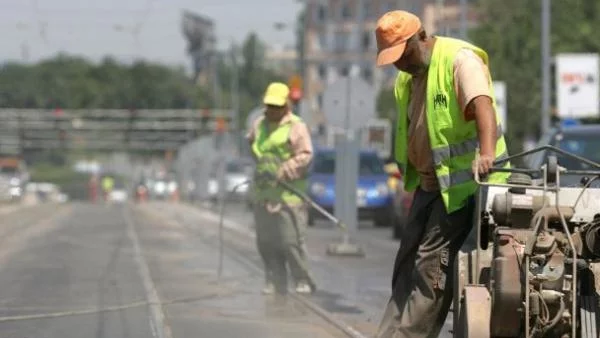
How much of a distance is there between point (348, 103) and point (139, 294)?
765cm

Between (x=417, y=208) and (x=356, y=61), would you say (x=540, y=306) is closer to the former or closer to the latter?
(x=417, y=208)

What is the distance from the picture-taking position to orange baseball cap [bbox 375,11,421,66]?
24.2 ft

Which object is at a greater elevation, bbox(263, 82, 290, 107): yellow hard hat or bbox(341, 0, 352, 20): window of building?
bbox(341, 0, 352, 20): window of building

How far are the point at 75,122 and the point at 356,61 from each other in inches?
691

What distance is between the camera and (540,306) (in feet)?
22.9

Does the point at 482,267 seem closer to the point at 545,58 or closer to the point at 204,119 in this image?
the point at 545,58

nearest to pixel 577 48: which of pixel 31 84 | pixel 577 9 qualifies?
pixel 577 9

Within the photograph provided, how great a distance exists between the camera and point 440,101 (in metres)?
7.46

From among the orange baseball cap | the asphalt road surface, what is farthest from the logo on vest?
the asphalt road surface

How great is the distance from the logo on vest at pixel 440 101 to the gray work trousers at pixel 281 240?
554 centimetres

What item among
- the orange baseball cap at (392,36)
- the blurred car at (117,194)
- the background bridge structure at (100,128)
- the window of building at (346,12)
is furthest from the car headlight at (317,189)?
the blurred car at (117,194)

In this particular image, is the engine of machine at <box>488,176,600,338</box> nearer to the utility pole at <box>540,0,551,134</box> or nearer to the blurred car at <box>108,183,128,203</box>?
the utility pole at <box>540,0,551,134</box>

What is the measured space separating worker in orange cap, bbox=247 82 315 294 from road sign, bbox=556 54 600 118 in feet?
68.3

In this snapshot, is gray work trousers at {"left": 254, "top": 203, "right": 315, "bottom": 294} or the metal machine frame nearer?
the metal machine frame
